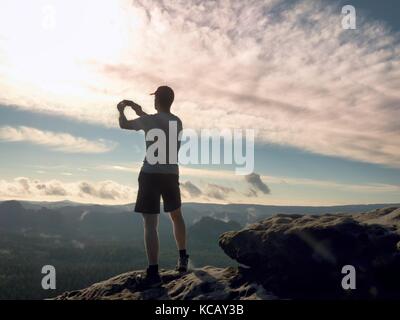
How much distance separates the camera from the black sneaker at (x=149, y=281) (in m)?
11.5

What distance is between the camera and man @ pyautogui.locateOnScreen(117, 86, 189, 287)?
1086 centimetres

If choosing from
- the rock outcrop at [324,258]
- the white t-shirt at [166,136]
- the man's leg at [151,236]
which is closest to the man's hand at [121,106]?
the white t-shirt at [166,136]

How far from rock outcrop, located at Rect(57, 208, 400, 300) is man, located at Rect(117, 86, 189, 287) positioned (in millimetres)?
1335

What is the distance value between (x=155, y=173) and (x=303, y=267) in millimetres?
5099

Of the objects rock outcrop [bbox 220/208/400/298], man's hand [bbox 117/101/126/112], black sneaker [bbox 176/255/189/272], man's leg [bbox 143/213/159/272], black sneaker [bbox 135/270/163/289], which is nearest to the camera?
rock outcrop [bbox 220/208/400/298]

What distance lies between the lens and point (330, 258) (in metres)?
11.1

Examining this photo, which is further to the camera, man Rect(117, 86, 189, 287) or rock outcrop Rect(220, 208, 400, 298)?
man Rect(117, 86, 189, 287)

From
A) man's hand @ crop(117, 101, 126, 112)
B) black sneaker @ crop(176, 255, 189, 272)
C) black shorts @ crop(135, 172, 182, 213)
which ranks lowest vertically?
black sneaker @ crop(176, 255, 189, 272)

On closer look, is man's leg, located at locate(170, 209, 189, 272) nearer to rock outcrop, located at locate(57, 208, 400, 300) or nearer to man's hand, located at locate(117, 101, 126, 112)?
rock outcrop, located at locate(57, 208, 400, 300)

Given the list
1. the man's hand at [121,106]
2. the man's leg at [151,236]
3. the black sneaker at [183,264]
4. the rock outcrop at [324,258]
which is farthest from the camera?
the black sneaker at [183,264]

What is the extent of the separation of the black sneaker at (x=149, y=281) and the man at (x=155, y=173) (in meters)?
0.03

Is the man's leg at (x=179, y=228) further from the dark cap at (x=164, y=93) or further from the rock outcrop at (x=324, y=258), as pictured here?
the dark cap at (x=164, y=93)

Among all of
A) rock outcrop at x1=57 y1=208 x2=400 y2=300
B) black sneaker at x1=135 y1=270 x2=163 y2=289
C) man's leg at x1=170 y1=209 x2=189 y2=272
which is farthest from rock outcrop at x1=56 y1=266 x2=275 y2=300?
man's leg at x1=170 y1=209 x2=189 y2=272
